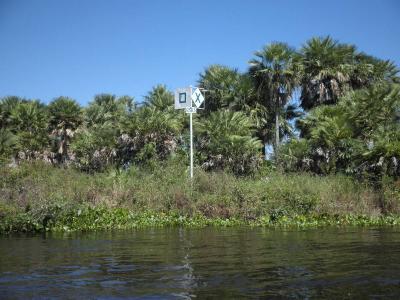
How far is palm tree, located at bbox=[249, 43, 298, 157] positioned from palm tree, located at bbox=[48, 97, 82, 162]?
1350 centimetres

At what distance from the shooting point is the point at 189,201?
23.1 m

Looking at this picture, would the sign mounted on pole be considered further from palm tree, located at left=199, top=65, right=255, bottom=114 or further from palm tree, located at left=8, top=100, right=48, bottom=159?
palm tree, located at left=8, top=100, right=48, bottom=159

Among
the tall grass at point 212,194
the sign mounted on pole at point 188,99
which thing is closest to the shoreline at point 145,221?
the tall grass at point 212,194

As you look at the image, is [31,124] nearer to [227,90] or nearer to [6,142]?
[6,142]

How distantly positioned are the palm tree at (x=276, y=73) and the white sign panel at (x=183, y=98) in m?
6.75

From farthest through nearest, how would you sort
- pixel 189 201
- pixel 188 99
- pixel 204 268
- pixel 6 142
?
pixel 6 142
pixel 188 99
pixel 189 201
pixel 204 268

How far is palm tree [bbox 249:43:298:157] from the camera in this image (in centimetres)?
3430

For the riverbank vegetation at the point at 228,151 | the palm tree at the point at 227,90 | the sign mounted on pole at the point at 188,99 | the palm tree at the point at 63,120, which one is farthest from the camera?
the palm tree at the point at 63,120

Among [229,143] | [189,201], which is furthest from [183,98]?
[189,201]

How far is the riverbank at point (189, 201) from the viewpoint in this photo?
64.8 ft

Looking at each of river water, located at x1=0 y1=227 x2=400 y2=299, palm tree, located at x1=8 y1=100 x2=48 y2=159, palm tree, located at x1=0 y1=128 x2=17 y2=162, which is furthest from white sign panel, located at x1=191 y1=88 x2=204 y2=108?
river water, located at x1=0 y1=227 x2=400 y2=299

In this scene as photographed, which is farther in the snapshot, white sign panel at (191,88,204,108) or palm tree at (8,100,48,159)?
palm tree at (8,100,48,159)

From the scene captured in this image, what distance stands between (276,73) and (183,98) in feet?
25.4

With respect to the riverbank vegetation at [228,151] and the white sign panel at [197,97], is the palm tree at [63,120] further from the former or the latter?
the white sign panel at [197,97]
